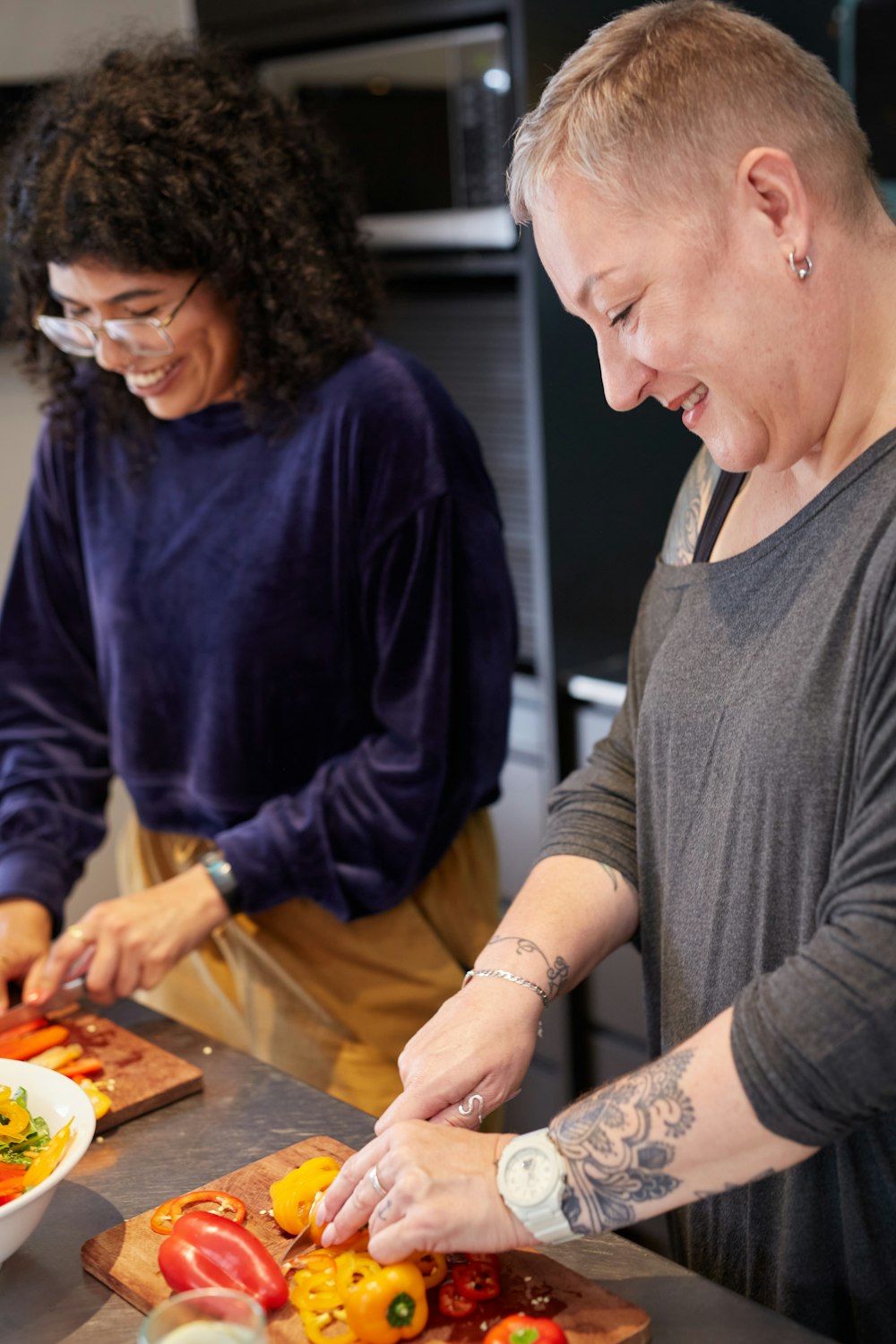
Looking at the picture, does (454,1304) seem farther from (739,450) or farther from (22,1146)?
(739,450)

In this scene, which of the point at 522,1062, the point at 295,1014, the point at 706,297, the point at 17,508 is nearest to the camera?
the point at 706,297

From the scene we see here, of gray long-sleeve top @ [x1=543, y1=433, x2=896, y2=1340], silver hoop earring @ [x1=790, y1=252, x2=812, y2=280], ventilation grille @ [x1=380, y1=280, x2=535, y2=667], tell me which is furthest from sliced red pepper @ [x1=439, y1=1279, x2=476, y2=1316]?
ventilation grille @ [x1=380, y1=280, x2=535, y2=667]

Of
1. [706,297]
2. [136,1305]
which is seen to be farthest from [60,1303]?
[706,297]

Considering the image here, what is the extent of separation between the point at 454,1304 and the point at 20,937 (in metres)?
0.76

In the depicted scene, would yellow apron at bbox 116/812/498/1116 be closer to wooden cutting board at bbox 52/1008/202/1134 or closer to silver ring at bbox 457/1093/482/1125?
wooden cutting board at bbox 52/1008/202/1134

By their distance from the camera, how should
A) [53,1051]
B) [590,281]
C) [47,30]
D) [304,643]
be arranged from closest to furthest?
[590,281] → [53,1051] → [304,643] → [47,30]

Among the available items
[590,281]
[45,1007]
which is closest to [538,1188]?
[590,281]

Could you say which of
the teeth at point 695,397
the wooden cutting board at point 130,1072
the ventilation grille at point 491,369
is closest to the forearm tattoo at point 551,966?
the wooden cutting board at point 130,1072

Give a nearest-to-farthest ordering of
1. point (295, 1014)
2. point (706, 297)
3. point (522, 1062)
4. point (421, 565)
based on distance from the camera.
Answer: point (706, 297)
point (522, 1062)
point (421, 565)
point (295, 1014)

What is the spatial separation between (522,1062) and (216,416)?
0.86 m

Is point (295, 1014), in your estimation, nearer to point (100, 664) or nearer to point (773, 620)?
point (100, 664)

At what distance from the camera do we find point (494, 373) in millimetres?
2473

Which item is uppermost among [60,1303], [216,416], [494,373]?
[216,416]

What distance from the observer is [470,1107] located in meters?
1.06
